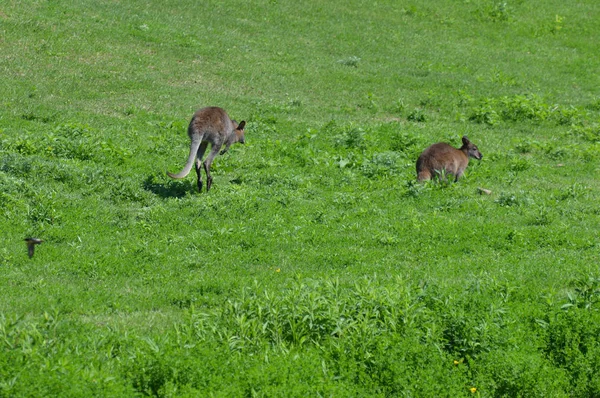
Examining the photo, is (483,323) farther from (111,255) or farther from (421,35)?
(421,35)

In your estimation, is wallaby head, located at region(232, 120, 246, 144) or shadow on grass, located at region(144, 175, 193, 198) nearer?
shadow on grass, located at region(144, 175, 193, 198)

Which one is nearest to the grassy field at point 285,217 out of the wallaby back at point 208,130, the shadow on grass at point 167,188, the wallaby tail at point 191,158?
the shadow on grass at point 167,188

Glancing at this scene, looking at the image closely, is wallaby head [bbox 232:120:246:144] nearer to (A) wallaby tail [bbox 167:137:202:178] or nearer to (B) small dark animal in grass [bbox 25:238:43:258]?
(A) wallaby tail [bbox 167:137:202:178]

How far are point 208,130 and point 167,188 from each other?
1374 mm

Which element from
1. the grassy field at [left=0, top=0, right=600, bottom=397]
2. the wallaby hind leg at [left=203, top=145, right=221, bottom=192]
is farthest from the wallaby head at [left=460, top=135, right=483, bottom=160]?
the wallaby hind leg at [left=203, top=145, right=221, bottom=192]

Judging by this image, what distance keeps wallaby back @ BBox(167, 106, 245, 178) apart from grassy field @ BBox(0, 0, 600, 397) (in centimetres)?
70

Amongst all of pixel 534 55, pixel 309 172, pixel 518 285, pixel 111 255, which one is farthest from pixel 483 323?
→ pixel 534 55

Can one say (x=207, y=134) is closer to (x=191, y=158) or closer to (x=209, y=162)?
(x=209, y=162)

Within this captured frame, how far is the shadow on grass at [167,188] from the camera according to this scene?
1446cm

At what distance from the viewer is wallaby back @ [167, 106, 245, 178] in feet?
49.0

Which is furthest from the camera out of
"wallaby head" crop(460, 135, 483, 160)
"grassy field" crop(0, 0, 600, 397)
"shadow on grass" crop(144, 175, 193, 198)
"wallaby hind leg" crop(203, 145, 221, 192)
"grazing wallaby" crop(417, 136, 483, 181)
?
"wallaby head" crop(460, 135, 483, 160)

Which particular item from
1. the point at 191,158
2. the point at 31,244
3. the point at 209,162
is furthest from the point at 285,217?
the point at 31,244

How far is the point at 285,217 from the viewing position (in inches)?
529

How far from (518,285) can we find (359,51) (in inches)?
736
